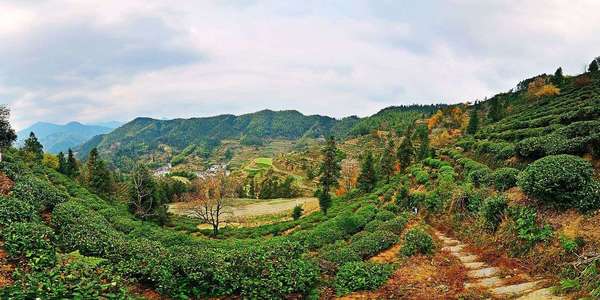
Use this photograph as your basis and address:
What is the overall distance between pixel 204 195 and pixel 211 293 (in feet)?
113

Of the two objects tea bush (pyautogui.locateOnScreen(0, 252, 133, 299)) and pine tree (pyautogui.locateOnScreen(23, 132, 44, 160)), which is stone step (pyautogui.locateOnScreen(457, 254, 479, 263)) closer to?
tea bush (pyautogui.locateOnScreen(0, 252, 133, 299))

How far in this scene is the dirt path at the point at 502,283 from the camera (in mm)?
8164

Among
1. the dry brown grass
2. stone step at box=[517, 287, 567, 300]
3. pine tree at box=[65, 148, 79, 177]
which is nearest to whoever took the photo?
stone step at box=[517, 287, 567, 300]

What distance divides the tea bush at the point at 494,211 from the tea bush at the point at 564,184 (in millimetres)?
1117

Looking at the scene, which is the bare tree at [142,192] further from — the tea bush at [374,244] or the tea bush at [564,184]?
the tea bush at [564,184]

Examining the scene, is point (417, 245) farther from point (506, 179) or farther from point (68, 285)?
point (68, 285)

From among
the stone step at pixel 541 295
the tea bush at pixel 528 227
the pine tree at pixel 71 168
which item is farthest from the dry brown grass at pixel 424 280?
the pine tree at pixel 71 168

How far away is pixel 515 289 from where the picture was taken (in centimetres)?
859

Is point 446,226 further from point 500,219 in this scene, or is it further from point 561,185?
point 561,185

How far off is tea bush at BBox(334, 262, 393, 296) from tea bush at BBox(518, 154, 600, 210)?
5.49 meters

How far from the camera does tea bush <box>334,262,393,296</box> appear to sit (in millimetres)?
9844

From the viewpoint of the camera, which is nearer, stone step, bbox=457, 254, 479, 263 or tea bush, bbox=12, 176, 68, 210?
stone step, bbox=457, 254, 479, 263

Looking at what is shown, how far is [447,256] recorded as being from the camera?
11836 millimetres

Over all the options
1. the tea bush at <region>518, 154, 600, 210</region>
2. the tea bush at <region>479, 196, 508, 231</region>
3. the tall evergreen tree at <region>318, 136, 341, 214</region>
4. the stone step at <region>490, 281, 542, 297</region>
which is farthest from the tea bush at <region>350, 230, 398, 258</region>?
the tall evergreen tree at <region>318, 136, 341, 214</region>
